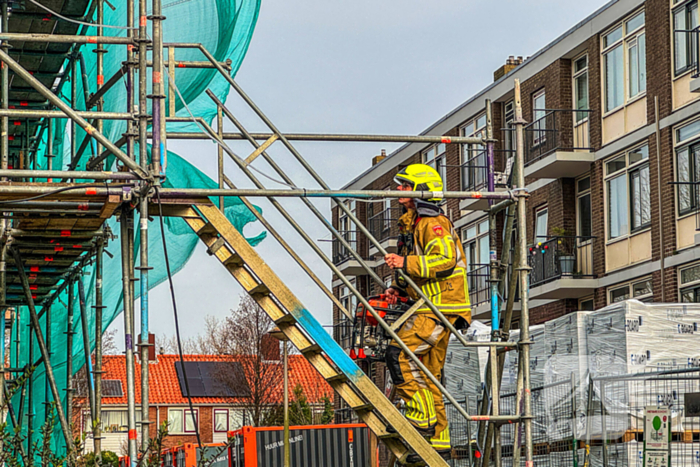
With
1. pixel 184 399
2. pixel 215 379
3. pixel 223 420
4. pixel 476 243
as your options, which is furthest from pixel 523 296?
pixel 223 420

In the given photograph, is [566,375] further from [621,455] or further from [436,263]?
[436,263]

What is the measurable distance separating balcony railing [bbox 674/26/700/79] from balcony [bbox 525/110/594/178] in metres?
4.13

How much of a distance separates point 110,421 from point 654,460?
55.8m

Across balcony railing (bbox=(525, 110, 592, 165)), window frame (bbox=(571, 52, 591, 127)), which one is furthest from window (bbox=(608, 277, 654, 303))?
window frame (bbox=(571, 52, 591, 127))

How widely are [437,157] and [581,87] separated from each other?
10127 millimetres

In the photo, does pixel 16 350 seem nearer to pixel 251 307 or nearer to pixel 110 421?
pixel 251 307

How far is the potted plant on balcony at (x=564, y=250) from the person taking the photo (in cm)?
2811

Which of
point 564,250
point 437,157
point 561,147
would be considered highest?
point 437,157

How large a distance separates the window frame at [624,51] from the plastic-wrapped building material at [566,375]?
13.1 metres

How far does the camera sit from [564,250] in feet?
93.8

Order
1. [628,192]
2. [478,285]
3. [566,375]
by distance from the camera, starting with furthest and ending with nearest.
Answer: [478,285]
[628,192]
[566,375]

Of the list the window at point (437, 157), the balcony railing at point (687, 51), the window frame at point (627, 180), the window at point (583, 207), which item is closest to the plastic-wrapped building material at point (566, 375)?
the balcony railing at point (687, 51)

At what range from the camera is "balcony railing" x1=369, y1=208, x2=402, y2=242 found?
135 feet

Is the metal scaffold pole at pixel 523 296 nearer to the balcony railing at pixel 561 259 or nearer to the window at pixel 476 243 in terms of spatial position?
the balcony railing at pixel 561 259
